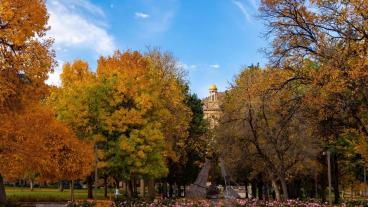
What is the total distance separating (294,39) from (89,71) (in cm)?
2755

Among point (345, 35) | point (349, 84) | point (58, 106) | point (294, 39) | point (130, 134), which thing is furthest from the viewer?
point (58, 106)

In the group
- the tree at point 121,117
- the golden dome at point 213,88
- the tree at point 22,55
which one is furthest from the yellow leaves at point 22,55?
the golden dome at point 213,88

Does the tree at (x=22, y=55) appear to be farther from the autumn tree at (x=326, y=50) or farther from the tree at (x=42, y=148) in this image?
the autumn tree at (x=326, y=50)

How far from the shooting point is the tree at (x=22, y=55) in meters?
20.6

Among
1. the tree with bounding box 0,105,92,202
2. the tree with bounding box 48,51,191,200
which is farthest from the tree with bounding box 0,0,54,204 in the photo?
the tree with bounding box 48,51,191,200

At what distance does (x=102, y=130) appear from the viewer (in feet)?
120

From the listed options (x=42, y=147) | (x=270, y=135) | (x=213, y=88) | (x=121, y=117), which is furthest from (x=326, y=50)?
(x=213, y=88)

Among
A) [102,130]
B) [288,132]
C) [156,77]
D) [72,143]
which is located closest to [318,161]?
[288,132]

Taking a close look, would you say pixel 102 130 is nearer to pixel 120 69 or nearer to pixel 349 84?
pixel 120 69

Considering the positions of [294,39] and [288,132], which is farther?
[288,132]

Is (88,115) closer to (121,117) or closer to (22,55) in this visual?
(121,117)

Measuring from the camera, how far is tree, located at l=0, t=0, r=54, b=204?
20.6 metres

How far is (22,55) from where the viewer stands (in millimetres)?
21203

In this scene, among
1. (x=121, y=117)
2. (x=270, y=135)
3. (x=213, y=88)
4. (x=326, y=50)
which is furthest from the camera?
(x=213, y=88)
